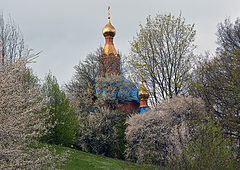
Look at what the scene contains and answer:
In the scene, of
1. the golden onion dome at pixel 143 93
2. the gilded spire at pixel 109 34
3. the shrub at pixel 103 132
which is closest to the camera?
the shrub at pixel 103 132

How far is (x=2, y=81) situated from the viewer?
24.7 ft

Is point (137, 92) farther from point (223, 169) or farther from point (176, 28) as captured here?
point (223, 169)

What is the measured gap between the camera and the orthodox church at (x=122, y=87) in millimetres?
31375

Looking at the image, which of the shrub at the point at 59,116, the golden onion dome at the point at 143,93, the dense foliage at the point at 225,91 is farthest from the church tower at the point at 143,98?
the dense foliage at the point at 225,91

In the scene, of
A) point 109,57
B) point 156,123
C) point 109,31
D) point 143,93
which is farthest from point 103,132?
point 109,31

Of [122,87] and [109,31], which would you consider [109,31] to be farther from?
[122,87]

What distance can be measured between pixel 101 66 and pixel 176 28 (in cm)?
1098

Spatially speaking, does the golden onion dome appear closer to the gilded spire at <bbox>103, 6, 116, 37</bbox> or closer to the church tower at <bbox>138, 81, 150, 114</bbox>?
the church tower at <bbox>138, 81, 150, 114</bbox>

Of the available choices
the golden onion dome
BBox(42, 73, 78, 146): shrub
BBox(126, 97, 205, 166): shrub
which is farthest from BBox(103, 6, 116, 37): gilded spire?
BBox(126, 97, 205, 166): shrub

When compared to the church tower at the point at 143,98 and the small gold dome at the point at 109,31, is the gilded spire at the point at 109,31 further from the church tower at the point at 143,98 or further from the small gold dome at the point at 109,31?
the church tower at the point at 143,98

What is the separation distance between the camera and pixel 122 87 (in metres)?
31.4

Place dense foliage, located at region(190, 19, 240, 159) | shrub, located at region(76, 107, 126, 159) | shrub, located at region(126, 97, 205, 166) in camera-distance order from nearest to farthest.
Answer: dense foliage, located at region(190, 19, 240, 159), shrub, located at region(126, 97, 205, 166), shrub, located at region(76, 107, 126, 159)

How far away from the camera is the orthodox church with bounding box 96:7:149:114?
31375 millimetres

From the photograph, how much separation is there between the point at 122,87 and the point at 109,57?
503cm
